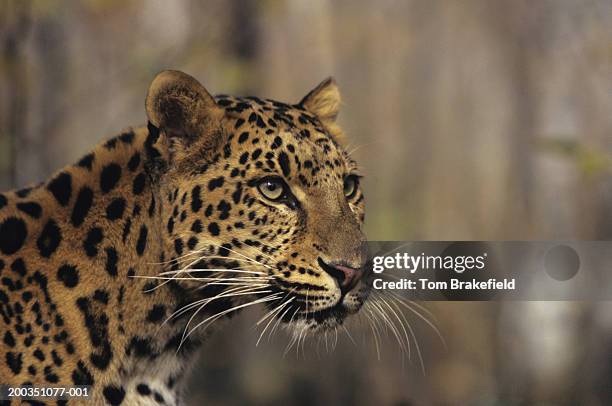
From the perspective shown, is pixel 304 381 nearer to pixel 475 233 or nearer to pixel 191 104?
pixel 475 233

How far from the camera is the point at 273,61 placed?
12688 mm

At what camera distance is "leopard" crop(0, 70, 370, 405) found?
3865 mm

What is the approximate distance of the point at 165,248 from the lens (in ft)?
12.7

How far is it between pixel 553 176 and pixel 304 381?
4.93 m

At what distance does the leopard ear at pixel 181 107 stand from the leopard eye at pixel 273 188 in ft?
1.09

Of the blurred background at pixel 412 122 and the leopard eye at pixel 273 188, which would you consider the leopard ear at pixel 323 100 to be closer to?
the leopard eye at pixel 273 188

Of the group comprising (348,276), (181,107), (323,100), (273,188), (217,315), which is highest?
(323,100)

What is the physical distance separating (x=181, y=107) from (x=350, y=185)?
3.19ft

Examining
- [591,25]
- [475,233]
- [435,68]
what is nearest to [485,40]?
[435,68]
